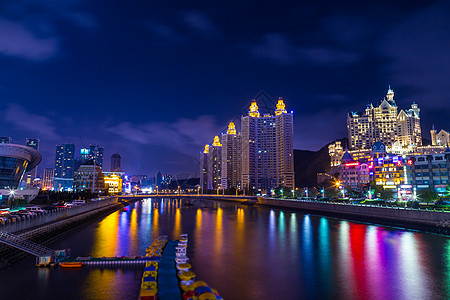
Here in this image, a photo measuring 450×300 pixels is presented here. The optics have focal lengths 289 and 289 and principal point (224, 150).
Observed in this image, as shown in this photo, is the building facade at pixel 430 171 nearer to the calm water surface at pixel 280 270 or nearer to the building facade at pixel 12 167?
the calm water surface at pixel 280 270

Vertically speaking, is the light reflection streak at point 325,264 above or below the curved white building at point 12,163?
below

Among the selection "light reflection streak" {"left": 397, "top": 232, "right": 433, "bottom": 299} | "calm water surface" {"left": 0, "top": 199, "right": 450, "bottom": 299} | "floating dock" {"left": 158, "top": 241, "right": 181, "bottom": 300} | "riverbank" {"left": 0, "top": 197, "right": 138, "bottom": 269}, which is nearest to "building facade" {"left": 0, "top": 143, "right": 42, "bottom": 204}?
"riverbank" {"left": 0, "top": 197, "right": 138, "bottom": 269}

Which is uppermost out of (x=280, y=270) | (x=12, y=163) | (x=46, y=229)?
(x=12, y=163)

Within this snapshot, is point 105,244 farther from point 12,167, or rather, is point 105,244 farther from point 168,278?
point 12,167

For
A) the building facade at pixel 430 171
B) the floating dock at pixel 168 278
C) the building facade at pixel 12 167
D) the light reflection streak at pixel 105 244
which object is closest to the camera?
the floating dock at pixel 168 278

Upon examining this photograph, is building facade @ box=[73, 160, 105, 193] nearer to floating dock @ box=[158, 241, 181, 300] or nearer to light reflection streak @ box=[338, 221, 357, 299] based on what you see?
floating dock @ box=[158, 241, 181, 300]

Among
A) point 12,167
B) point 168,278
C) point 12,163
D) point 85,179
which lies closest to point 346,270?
point 168,278

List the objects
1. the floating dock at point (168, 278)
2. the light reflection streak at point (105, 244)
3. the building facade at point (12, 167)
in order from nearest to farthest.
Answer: the floating dock at point (168, 278) → the light reflection streak at point (105, 244) → the building facade at point (12, 167)

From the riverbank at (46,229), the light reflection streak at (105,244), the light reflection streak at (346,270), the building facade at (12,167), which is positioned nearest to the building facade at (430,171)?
the light reflection streak at (346,270)

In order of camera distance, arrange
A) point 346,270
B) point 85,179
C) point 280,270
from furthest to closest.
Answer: point 85,179 < point 280,270 < point 346,270

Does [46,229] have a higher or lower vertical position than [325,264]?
higher

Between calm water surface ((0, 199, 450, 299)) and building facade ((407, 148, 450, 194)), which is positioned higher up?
building facade ((407, 148, 450, 194))

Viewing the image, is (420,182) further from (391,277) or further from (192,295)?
(192,295)

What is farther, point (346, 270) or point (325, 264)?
point (325, 264)
